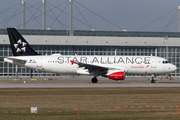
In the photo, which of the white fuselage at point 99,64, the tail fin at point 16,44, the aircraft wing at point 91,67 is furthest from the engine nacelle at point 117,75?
the tail fin at point 16,44

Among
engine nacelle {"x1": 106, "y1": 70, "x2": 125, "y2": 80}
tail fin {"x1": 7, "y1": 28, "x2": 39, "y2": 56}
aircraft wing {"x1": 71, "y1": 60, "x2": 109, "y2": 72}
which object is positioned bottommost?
engine nacelle {"x1": 106, "y1": 70, "x2": 125, "y2": 80}

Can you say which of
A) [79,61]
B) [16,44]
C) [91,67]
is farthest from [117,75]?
[16,44]

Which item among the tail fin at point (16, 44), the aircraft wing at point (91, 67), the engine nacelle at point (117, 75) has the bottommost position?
the engine nacelle at point (117, 75)

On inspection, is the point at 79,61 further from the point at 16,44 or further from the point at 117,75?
the point at 16,44

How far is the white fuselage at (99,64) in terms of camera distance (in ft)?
149

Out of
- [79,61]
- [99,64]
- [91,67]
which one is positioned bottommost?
[91,67]

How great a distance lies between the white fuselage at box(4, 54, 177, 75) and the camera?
4541cm

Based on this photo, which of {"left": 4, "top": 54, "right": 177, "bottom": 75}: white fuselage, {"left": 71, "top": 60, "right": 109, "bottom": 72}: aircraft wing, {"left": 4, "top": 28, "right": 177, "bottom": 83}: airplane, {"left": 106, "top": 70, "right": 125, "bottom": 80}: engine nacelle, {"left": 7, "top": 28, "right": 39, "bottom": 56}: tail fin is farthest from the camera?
{"left": 7, "top": 28, "right": 39, "bottom": 56}: tail fin

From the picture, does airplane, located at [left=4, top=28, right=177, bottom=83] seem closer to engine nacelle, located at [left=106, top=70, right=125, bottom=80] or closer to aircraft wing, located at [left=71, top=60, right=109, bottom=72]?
aircraft wing, located at [left=71, top=60, right=109, bottom=72]

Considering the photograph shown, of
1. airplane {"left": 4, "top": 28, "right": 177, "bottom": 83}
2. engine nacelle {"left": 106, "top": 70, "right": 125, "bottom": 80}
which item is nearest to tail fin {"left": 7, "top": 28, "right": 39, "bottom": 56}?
airplane {"left": 4, "top": 28, "right": 177, "bottom": 83}

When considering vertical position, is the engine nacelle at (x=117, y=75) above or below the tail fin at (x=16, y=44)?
below

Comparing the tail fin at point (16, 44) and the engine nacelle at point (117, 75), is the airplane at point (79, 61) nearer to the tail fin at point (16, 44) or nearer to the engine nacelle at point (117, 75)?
the tail fin at point (16, 44)

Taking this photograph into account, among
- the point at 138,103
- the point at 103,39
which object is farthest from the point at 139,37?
the point at 138,103

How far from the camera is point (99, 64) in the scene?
45938 mm
